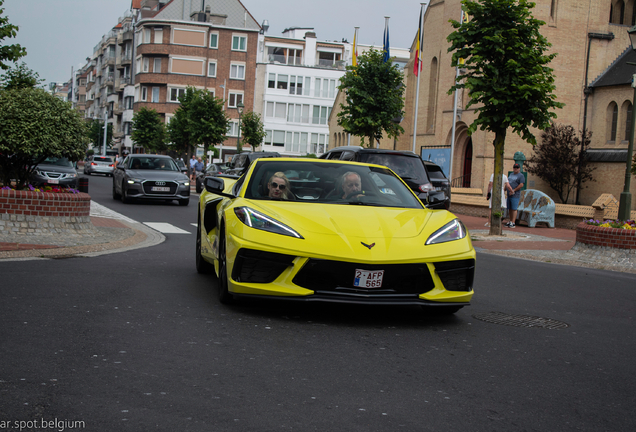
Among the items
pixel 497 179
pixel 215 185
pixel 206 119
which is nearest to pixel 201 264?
pixel 215 185

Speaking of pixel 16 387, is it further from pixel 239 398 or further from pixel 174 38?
pixel 174 38

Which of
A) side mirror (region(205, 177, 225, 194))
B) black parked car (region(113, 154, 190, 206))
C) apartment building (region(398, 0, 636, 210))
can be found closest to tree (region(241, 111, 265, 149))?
apartment building (region(398, 0, 636, 210))

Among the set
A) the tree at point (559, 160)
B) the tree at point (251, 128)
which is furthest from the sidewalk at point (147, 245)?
the tree at point (251, 128)

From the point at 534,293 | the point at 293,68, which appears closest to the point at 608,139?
the point at 534,293

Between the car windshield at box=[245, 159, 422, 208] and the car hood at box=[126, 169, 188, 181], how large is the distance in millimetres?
15981

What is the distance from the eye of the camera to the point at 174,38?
84.1 meters

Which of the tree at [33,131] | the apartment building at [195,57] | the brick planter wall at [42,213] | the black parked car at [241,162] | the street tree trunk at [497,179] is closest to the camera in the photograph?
the brick planter wall at [42,213]

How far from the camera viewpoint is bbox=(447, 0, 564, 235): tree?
1705 cm

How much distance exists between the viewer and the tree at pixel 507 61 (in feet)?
55.9

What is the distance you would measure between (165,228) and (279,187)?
889 centimetres

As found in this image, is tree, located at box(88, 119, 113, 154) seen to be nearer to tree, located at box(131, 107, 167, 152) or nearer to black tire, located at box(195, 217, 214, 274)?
tree, located at box(131, 107, 167, 152)

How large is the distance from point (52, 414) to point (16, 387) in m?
0.50

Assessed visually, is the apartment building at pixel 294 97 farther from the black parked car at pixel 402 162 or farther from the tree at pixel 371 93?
the black parked car at pixel 402 162

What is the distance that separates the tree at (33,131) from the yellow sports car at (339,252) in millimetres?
6290
